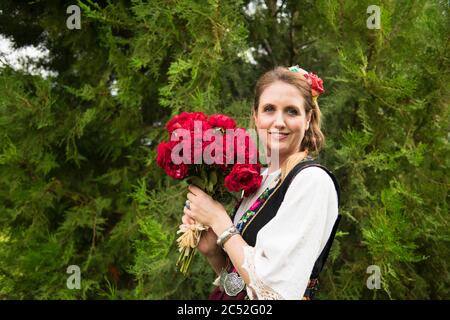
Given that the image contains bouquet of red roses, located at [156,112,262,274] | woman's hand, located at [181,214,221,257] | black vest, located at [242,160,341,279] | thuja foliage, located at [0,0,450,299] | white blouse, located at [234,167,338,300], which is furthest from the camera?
thuja foliage, located at [0,0,450,299]

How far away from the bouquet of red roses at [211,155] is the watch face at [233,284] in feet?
0.76

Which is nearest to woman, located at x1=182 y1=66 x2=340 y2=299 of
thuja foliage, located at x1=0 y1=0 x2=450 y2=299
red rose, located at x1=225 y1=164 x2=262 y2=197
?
red rose, located at x1=225 y1=164 x2=262 y2=197

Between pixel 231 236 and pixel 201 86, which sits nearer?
pixel 231 236

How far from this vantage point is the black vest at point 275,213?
70.1 inches

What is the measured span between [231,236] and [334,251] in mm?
1860

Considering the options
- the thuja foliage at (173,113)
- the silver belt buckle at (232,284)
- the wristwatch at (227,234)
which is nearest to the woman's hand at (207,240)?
the silver belt buckle at (232,284)

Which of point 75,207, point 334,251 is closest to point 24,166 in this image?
point 75,207

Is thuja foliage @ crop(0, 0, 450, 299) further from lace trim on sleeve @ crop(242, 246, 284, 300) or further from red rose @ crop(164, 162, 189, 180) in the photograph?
lace trim on sleeve @ crop(242, 246, 284, 300)

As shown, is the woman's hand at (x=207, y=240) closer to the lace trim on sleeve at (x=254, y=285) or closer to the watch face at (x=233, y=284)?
the watch face at (x=233, y=284)

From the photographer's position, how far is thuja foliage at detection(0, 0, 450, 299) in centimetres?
341

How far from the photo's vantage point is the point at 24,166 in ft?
13.4

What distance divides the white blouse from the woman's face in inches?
12.3

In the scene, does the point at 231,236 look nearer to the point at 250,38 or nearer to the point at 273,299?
the point at 273,299

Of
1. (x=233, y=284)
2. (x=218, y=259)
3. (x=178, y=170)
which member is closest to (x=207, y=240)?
(x=218, y=259)
